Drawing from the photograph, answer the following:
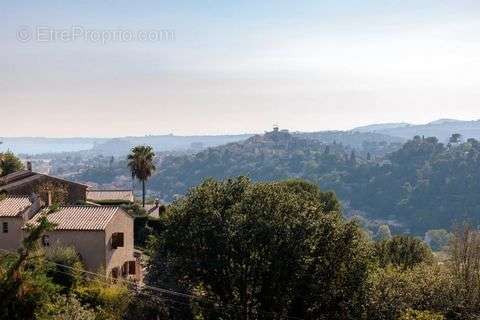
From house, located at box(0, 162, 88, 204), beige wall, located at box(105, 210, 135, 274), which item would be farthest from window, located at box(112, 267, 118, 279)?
house, located at box(0, 162, 88, 204)

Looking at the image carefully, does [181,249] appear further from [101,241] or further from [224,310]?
[101,241]

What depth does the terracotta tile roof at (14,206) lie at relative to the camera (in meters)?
50.3

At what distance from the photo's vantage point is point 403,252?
57.2 meters

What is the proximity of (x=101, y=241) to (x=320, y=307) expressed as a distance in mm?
20738

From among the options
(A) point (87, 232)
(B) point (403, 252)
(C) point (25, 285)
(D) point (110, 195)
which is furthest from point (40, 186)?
(C) point (25, 285)

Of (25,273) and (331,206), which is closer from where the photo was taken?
(25,273)

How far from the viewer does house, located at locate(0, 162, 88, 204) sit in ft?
217

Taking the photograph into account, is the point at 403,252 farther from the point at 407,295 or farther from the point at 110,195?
the point at 110,195

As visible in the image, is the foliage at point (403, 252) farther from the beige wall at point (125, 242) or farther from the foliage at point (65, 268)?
the foliage at point (65, 268)

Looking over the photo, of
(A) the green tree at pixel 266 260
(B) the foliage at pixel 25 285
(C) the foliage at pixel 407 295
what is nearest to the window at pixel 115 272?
(A) the green tree at pixel 266 260

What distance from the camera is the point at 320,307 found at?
35.8 meters

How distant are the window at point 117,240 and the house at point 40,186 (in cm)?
1531

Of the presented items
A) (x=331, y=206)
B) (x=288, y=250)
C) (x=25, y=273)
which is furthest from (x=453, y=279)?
(x=331, y=206)

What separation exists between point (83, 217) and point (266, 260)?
2159 centimetres
